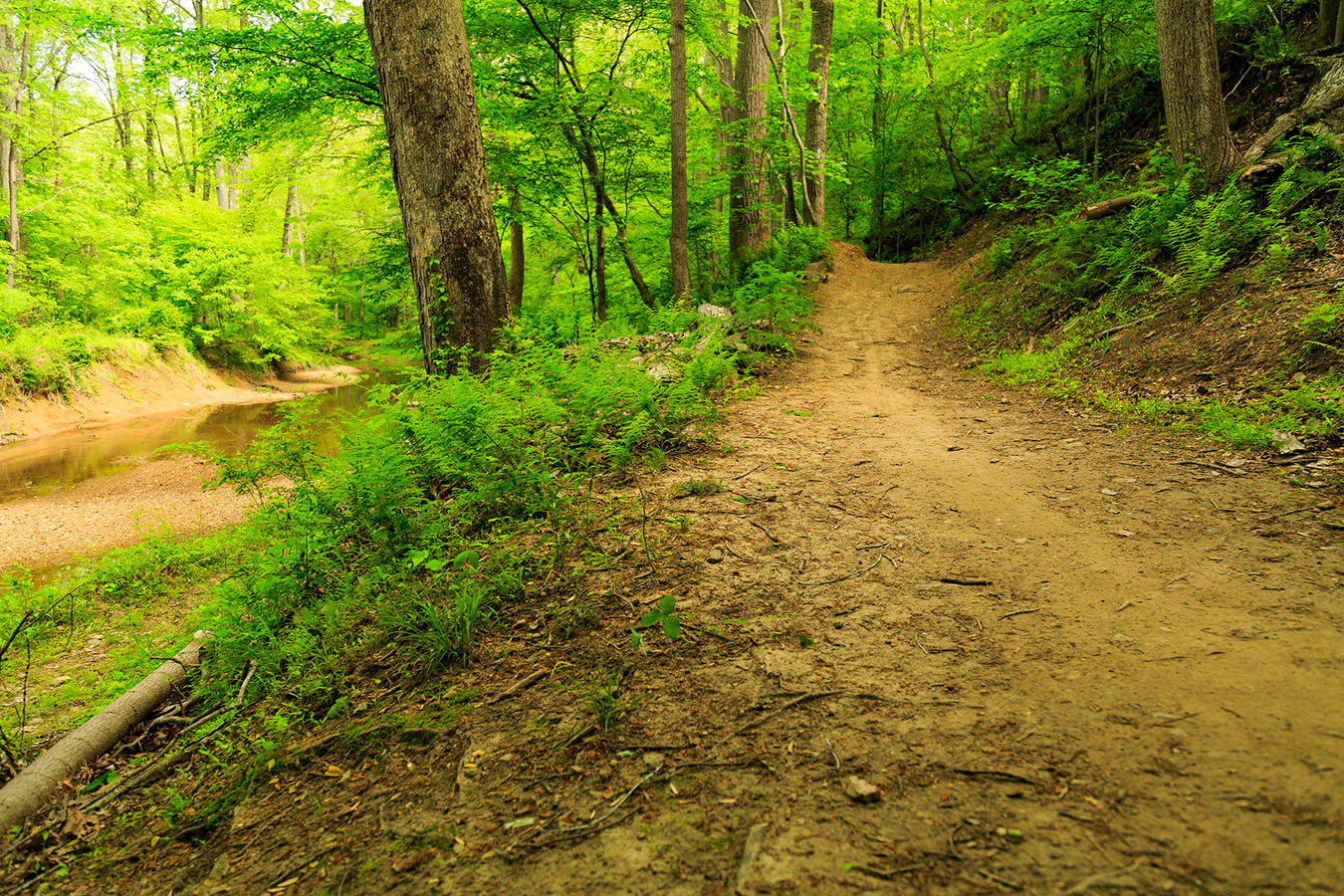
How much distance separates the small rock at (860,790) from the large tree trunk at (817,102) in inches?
556

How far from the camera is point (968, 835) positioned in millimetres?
1812

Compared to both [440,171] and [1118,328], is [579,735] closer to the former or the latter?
[440,171]

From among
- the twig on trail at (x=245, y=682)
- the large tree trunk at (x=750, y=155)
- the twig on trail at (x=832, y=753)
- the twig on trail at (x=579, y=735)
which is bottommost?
the twig on trail at (x=245, y=682)

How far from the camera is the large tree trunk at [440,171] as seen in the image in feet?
19.2

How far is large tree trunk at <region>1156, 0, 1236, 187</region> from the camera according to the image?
24.8ft

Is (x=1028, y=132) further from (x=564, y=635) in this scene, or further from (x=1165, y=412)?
(x=564, y=635)

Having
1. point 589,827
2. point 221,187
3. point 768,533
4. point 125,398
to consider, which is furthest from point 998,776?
point 221,187

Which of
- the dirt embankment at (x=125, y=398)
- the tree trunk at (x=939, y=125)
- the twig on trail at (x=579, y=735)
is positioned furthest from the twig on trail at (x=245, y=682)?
the tree trunk at (x=939, y=125)

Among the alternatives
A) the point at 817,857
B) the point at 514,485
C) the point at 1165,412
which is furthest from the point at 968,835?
the point at 1165,412

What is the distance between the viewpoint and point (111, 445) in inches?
592

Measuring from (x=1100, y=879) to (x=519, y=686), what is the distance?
87.0 inches

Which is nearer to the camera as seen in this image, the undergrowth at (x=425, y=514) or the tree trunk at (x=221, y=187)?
the undergrowth at (x=425, y=514)

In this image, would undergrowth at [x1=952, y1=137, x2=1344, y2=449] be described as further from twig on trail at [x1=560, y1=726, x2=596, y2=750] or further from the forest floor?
twig on trail at [x1=560, y1=726, x2=596, y2=750]

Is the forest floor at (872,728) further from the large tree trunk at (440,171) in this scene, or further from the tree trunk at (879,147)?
the tree trunk at (879,147)
